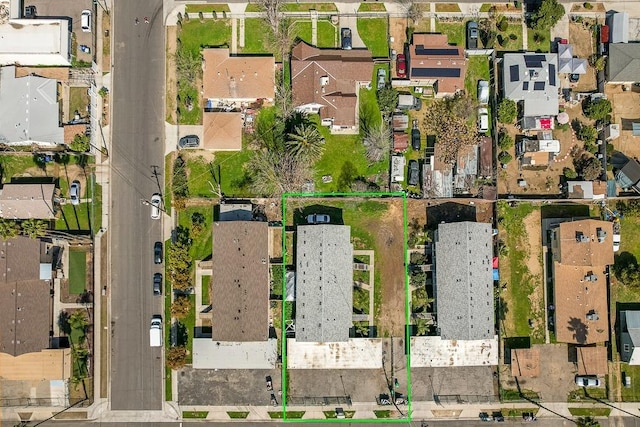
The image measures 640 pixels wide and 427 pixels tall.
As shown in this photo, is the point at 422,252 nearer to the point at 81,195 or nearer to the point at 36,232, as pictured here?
the point at 81,195

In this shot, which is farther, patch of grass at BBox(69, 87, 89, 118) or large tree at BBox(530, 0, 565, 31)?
patch of grass at BBox(69, 87, 89, 118)

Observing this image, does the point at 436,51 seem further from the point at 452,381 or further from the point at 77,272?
the point at 77,272

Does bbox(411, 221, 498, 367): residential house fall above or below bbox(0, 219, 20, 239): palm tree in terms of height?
below

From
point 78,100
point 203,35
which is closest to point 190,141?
point 203,35

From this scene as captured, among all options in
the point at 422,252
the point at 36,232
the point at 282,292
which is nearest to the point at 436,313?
the point at 422,252

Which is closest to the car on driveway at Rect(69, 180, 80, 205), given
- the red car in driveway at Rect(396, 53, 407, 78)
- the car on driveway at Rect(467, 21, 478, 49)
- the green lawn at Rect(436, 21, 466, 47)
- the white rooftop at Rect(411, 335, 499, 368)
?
the red car in driveway at Rect(396, 53, 407, 78)

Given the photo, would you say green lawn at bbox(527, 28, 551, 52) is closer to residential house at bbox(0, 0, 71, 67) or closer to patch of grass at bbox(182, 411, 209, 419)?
residential house at bbox(0, 0, 71, 67)

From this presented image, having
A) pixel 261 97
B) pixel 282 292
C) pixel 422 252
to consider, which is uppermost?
pixel 261 97
